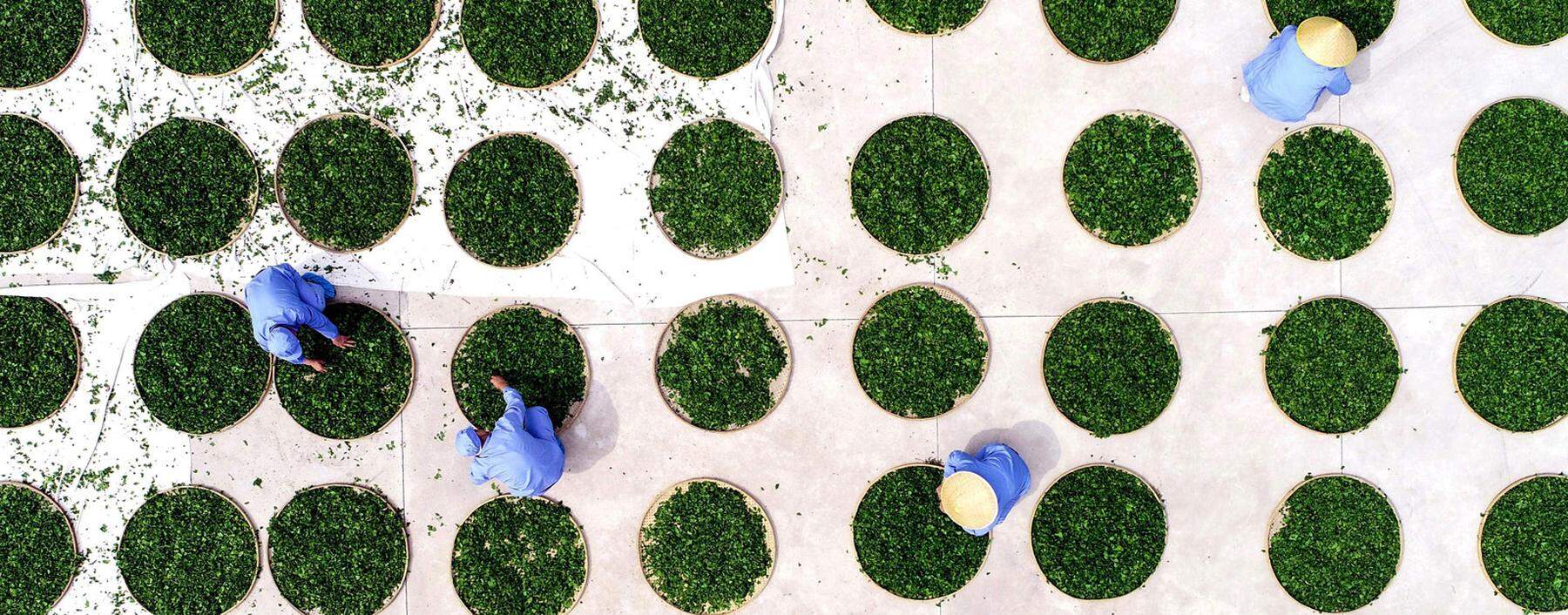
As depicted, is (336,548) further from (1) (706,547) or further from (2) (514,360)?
(1) (706,547)

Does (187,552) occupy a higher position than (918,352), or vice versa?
(918,352)

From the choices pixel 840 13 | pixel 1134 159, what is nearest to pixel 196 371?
pixel 840 13

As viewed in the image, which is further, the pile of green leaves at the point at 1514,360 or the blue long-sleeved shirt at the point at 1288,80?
the pile of green leaves at the point at 1514,360

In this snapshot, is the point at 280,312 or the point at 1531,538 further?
the point at 1531,538

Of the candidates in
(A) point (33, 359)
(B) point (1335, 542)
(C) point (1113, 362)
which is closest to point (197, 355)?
(A) point (33, 359)

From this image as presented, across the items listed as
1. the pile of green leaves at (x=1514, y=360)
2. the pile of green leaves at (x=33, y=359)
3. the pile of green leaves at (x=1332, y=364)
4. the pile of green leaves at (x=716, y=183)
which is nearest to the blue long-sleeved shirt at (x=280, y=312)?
the pile of green leaves at (x=33, y=359)

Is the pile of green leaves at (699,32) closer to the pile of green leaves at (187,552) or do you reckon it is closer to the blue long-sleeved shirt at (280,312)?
the blue long-sleeved shirt at (280,312)
